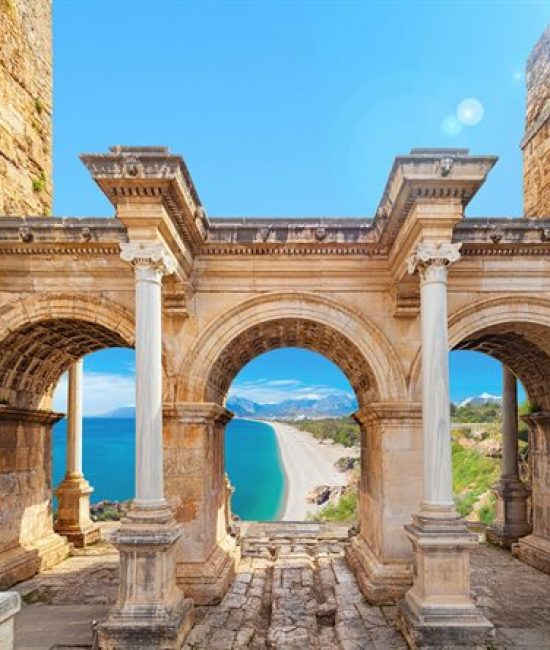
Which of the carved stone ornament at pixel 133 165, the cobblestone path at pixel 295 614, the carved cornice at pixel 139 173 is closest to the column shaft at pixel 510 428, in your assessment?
the cobblestone path at pixel 295 614

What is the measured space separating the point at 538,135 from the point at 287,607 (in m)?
11.1

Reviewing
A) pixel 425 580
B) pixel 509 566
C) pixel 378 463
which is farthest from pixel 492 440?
pixel 425 580

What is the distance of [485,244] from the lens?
9.00 meters

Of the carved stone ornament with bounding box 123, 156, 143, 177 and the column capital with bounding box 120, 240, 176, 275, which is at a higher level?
the carved stone ornament with bounding box 123, 156, 143, 177

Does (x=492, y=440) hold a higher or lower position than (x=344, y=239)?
lower

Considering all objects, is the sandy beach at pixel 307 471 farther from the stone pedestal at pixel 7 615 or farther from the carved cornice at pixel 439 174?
the stone pedestal at pixel 7 615

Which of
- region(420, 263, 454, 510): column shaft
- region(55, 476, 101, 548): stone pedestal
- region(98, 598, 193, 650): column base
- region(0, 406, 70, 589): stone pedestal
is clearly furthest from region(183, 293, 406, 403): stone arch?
region(55, 476, 101, 548): stone pedestal

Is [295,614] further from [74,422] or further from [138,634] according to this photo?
[74,422]

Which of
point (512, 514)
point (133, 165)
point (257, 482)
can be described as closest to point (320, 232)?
point (133, 165)

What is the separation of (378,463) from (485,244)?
155 inches

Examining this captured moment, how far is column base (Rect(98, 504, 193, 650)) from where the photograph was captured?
704 cm

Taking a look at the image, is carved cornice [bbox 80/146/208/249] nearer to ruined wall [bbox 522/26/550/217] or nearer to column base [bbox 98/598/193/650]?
column base [bbox 98/598/193/650]

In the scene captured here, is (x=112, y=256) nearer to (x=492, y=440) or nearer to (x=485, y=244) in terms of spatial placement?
(x=485, y=244)

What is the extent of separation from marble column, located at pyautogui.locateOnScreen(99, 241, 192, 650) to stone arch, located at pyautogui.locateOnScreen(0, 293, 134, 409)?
1813mm
